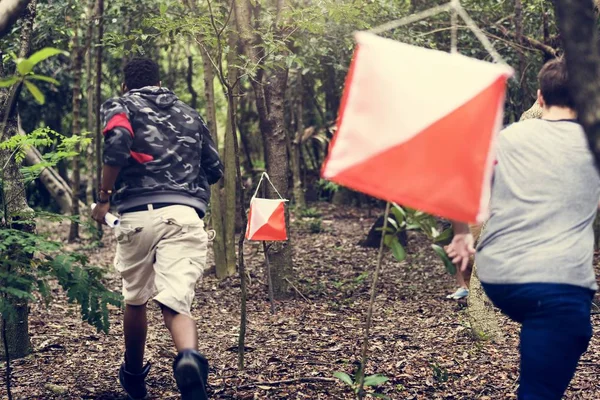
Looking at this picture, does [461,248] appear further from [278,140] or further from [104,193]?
[278,140]

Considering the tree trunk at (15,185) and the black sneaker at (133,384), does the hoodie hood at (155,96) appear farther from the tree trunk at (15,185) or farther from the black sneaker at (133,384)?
the black sneaker at (133,384)

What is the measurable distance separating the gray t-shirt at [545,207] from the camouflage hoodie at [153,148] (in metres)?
1.67

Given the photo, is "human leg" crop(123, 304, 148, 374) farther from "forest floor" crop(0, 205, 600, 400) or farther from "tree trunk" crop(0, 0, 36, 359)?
"tree trunk" crop(0, 0, 36, 359)

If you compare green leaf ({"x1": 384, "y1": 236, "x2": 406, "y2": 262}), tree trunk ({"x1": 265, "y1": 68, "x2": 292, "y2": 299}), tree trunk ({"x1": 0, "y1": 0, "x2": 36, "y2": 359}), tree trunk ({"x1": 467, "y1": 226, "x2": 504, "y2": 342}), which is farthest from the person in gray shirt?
tree trunk ({"x1": 265, "y1": 68, "x2": 292, "y2": 299})

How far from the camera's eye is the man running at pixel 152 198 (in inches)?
139

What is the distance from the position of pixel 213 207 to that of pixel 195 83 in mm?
12789

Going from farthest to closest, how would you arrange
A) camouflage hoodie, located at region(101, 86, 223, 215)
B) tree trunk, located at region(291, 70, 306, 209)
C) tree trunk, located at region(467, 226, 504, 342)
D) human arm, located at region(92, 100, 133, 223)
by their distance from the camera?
tree trunk, located at region(291, 70, 306, 209), tree trunk, located at region(467, 226, 504, 342), camouflage hoodie, located at region(101, 86, 223, 215), human arm, located at region(92, 100, 133, 223)

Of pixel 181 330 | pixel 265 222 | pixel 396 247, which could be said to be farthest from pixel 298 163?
pixel 396 247

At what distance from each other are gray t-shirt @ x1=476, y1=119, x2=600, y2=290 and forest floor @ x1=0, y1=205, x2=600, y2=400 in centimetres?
176

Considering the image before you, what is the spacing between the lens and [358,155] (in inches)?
90.6

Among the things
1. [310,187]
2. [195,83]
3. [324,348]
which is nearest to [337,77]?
[310,187]

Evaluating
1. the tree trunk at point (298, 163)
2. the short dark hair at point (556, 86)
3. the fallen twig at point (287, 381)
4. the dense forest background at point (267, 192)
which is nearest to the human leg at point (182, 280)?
the dense forest background at point (267, 192)

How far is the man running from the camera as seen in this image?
11.6 ft

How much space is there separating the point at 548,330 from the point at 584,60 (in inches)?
44.0
